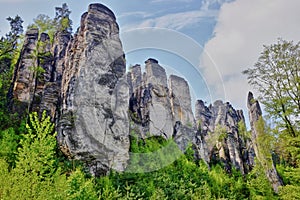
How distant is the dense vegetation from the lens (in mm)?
8211

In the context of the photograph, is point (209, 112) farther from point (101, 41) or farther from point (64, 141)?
point (64, 141)

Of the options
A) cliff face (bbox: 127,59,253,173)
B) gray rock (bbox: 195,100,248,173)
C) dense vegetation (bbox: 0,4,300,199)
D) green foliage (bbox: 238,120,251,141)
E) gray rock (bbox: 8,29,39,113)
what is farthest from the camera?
green foliage (bbox: 238,120,251,141)

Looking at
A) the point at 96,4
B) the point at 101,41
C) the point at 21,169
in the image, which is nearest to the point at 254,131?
the point at 101,41

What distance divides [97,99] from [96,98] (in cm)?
9

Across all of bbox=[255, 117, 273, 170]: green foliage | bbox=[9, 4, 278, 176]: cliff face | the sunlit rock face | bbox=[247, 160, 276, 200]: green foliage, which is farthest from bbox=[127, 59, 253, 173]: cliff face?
bbox=[255, 117, 273, 170]: green foliage

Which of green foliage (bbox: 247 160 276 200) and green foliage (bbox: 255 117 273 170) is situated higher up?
green foliage (bbox: 255 117 273 170)

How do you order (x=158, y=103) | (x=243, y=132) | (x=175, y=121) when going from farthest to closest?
(x=243, y=132) < (x=175, y=121) < (x=158, y=103)

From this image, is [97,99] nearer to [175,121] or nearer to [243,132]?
[175,121]

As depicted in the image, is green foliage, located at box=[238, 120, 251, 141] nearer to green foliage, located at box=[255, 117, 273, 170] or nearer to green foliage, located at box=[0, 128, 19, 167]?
green foliage, located at box=[255, 117, 273, 170]

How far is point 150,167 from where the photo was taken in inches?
824

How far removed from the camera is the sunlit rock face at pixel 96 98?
18875mm

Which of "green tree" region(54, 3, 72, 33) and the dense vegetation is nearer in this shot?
the dense vegetation

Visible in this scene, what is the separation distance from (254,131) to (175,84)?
45.9ft

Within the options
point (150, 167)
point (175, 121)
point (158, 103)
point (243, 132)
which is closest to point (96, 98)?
point (150, 167)
